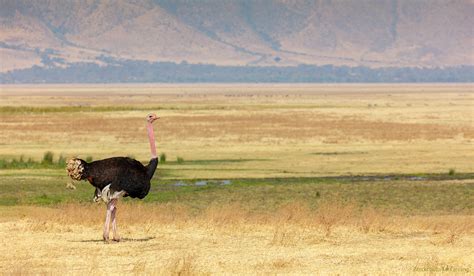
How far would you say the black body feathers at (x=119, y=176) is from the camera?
18281 millimetres

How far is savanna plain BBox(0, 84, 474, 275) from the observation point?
17250 millimetres

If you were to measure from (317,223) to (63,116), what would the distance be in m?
73.8

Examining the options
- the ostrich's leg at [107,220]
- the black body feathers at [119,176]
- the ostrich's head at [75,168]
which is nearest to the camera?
the ostrich's head at [75,168]

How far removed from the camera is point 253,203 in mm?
31172

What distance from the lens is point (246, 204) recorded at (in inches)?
1215

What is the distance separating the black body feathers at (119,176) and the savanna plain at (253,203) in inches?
34.4

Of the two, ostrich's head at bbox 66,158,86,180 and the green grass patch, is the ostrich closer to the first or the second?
ostrich's head at bbox 66,158,86,180

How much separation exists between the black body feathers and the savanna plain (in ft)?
2.87

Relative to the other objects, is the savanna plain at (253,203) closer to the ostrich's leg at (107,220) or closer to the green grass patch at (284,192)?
the green grass patch at (284,192)

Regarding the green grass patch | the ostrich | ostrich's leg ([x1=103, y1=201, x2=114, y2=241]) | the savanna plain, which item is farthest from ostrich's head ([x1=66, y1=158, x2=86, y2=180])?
the green grass patch

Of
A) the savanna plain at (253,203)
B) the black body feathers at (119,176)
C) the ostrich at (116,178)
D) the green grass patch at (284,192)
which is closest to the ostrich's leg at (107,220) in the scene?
the ostrich at (116,178)

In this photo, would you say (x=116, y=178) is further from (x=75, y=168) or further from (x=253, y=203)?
(x=253, y=203)

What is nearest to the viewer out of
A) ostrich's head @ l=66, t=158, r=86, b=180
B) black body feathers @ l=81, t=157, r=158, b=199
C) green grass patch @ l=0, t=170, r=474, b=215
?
ostrich's head @ l=66, t=158, r=86, b=180

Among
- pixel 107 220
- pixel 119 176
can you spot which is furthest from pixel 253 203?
pixel 119 176
